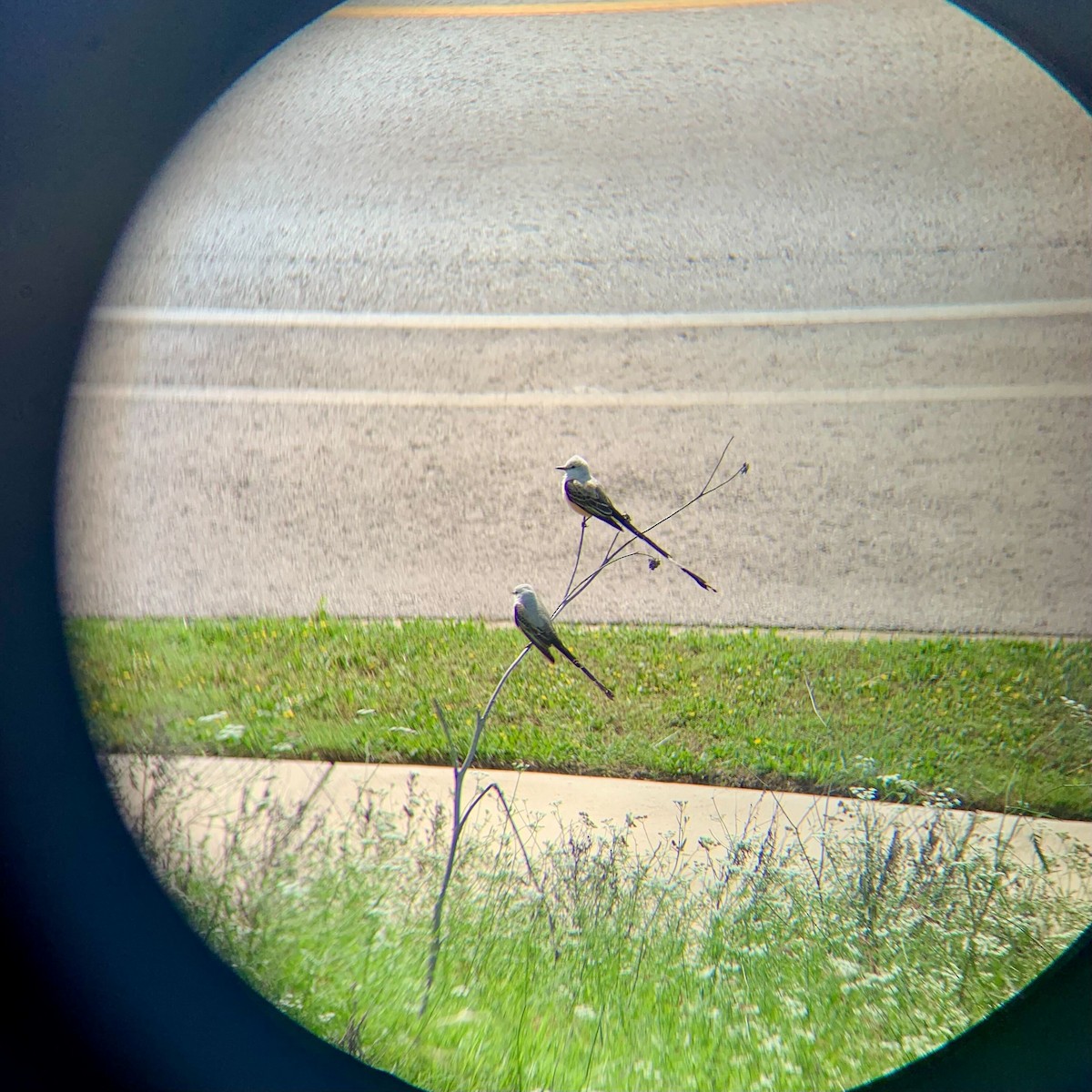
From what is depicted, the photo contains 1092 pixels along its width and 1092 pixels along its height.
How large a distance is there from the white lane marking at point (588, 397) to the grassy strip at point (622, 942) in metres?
2.68

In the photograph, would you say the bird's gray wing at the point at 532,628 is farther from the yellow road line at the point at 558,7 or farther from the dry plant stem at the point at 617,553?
the yellow road line at the point at 558,7

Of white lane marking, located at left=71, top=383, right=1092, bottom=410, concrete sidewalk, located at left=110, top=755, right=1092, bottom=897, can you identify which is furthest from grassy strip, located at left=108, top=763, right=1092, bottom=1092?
white lane marking, located at left=71, top=383, right=1092, bottom=410

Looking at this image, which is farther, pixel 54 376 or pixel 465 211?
pixel 465 211

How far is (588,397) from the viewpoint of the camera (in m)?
5.50

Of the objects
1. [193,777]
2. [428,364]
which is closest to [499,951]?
[193,777]

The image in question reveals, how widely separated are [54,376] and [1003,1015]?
2.21 meters

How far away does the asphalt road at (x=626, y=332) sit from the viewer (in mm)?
4711

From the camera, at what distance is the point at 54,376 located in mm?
2059

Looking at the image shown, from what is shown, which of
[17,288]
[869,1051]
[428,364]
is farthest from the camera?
[428,364]

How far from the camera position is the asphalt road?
4.71 meters

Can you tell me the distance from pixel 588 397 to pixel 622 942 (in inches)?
127

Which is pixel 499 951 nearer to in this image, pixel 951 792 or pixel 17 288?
pixel 951 792

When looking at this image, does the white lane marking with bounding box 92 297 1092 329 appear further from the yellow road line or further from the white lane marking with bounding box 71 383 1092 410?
the yellow road line

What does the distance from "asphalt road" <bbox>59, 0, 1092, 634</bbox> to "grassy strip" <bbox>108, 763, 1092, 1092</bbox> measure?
144 cm
